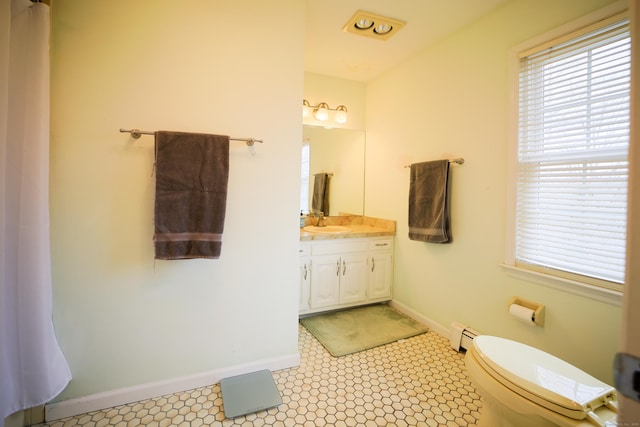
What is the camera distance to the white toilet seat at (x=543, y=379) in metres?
1.03

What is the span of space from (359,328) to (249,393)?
112 cm

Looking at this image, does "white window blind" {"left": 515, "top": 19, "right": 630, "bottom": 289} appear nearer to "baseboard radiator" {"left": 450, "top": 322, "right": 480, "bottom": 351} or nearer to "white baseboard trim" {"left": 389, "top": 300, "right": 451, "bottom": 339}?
"baseboard radiator" {"left": 450, "top": 322, "right": 480, "bottom": 351}

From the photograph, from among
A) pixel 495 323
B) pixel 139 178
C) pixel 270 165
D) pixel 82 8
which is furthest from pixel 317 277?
pixel 82 8

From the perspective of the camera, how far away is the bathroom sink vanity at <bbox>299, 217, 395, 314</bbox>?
2.55m

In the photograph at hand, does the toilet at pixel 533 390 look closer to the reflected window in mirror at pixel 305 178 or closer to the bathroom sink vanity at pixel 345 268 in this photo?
the bathroom sink vanity at pixel 345 268

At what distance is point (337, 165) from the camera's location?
125 inches

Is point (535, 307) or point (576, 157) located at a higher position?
point (576, 157)

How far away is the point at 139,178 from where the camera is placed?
1.56m

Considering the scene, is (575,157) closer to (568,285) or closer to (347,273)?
(568,285)

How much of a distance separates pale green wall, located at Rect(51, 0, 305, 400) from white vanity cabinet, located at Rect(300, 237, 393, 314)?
66cm

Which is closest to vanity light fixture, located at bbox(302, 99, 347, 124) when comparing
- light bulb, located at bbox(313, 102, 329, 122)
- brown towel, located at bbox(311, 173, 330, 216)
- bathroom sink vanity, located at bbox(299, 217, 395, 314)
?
light bulb, located at bbox(313, 102, 329, 122)

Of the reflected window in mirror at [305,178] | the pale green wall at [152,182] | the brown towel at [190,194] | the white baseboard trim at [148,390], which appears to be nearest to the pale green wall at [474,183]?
the reflected window in mirror at [305,178]

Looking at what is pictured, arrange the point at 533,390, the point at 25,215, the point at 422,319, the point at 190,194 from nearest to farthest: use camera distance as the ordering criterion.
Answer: the point at 533,390, the point at 25,215, the point at 190,194, the point at 422,319

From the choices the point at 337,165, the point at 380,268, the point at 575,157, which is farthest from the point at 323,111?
the point at 575,157
